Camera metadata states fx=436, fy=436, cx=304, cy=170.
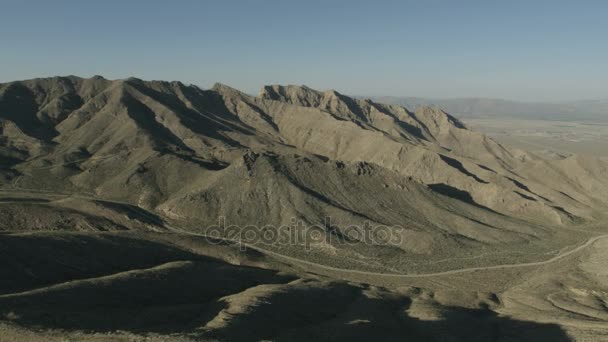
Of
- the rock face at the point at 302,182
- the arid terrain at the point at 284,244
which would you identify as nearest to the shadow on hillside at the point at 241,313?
the arid terrain at the point at 284,244

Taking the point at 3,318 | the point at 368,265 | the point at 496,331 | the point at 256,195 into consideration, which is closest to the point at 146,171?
the point at 256,195

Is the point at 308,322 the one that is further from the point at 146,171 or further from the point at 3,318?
the point at 146,171

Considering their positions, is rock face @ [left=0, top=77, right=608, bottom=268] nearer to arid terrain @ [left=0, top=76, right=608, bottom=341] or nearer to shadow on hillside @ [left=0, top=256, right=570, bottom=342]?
arid terrain @ [left=0, top=76, right=608, bottom=341]

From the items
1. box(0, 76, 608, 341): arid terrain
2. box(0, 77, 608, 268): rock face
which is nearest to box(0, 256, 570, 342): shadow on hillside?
box(0, 76, 608, 341): arid terrain

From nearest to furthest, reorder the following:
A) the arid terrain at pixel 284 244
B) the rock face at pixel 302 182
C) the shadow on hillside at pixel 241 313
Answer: the shadow on hillside at pixel 241 313 → the arid terrain at pixel 284 244 → the rock face at pixel 302 182

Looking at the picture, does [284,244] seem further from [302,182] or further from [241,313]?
[241,313]

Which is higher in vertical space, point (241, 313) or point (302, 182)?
point (302, 182)

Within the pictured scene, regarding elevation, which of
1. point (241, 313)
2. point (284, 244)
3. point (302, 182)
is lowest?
point (284, 244)

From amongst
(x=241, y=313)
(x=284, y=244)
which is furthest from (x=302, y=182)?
(x=241, y=313)

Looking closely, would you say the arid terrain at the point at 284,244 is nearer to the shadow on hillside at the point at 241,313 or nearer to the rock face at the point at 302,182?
the shadow on hillside at the point at 241,313
